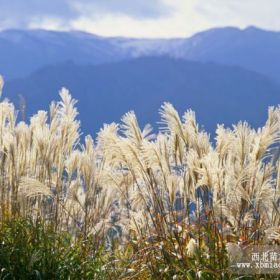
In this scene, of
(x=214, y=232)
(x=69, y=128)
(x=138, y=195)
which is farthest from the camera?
(x=69, y=128)

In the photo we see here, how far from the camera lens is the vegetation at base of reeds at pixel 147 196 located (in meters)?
4.06

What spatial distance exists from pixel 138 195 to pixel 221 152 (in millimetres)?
792

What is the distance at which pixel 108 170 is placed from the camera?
4.86 m

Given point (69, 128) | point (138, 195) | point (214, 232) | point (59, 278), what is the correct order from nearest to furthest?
point (214, 232), point (59, 278), point (138, 195), point (69, 128)

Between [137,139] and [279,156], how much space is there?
42.0 inches

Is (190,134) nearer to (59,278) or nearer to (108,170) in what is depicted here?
(108,170)

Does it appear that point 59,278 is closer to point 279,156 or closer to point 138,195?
point 138,195

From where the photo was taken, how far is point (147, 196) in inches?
185

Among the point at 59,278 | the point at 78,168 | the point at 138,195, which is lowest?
the point at 59,278

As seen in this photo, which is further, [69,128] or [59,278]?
[69,128]

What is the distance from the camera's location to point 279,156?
4555mm

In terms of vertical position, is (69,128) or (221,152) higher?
(69,128)

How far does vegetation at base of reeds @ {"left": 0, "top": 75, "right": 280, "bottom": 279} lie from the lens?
4062 millimetres

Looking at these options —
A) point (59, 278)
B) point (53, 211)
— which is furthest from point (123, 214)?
point (59, 278)
